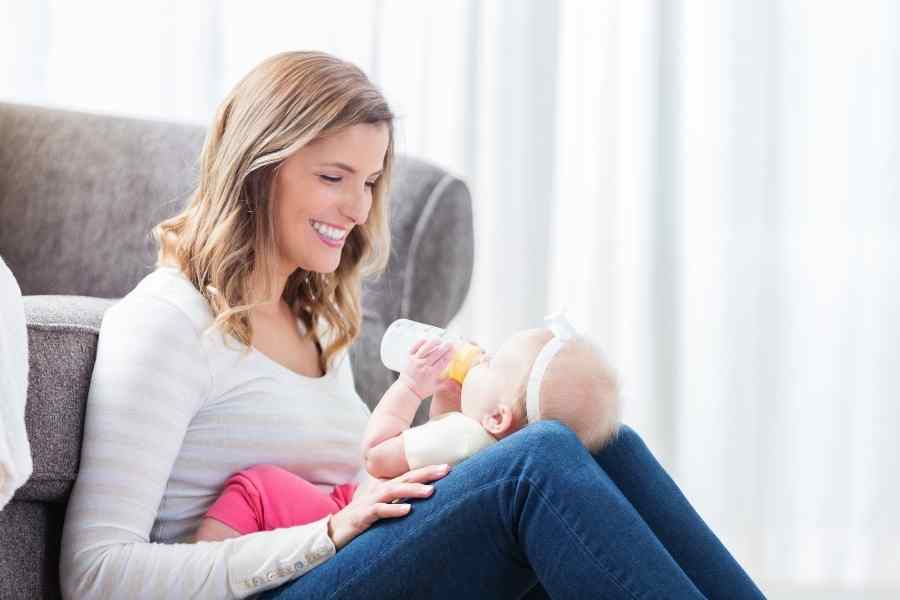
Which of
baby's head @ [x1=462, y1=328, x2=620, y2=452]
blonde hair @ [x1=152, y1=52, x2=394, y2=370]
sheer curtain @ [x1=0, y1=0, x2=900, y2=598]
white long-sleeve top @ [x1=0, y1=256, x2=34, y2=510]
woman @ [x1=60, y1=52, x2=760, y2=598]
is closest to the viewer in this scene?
white long-sleeve top @ [x1=0, y1=256, x2=34, y2=510]

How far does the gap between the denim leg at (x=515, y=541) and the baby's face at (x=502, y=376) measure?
0.14 m

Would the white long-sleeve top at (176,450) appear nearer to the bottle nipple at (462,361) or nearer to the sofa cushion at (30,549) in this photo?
the sofa cushion at (30,549)

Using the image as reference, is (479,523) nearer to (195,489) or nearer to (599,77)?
(195,489)

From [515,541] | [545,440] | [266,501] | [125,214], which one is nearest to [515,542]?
[515,541]

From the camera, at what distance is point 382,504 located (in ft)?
3.78

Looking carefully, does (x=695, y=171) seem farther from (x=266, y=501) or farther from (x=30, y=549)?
(x=30, y=549)

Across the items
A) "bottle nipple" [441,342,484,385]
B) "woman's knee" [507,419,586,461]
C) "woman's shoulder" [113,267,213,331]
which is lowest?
"bottle nipple" [441,342,484,385]

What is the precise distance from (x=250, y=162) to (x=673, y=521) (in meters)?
0.65

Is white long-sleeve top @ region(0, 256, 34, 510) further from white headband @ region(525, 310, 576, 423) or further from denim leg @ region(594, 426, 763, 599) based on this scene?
denim leg @ region(594, 426, 763, 599)

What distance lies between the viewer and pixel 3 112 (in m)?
2.02

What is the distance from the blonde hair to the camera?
1361mm

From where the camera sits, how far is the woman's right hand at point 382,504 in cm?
114

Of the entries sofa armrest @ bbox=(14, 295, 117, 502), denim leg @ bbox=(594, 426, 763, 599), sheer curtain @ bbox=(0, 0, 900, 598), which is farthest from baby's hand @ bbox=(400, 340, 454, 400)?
sheer curtain @ bbox=(0, 0, 900, 598)

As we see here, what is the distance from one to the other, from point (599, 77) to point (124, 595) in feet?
5.84
